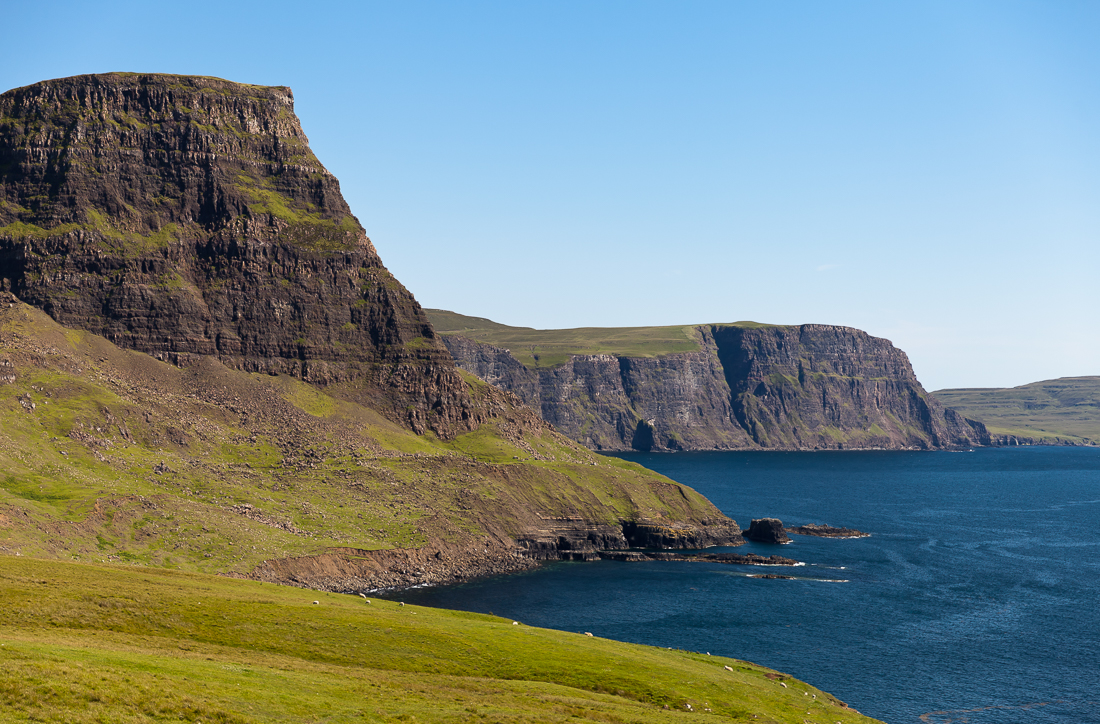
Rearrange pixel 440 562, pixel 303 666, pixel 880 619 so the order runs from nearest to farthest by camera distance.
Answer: pixel 303 666 → pixel 880 619 → pixel 440 562

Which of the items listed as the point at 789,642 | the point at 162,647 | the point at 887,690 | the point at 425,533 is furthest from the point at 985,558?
the point at 162,647

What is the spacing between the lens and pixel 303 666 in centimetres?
6794

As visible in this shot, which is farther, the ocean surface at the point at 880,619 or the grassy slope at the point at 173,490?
the grassy slope at the point at 173,490

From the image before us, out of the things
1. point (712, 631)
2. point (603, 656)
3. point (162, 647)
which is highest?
point (162, 647)

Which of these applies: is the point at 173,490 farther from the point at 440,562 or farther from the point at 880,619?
the point at 880,619

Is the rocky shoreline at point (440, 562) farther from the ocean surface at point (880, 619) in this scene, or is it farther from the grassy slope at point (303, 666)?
the grassy slope at point (303, 666)

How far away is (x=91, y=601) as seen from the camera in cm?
7400

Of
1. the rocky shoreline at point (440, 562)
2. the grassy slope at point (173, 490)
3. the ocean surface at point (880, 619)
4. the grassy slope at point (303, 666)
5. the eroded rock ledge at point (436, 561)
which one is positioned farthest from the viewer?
the rocky shoreline at point (440, 562)

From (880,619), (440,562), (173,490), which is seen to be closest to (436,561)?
(440,562)

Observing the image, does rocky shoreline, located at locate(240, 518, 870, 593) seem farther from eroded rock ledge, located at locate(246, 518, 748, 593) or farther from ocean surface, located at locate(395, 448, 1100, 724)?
ocean surface, located at locate(395, 448, 1100, 724)

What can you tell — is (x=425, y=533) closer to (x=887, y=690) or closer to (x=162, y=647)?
(x=887, y=690)

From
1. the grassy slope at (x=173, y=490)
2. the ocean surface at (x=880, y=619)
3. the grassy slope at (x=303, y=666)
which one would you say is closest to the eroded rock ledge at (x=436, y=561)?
the grassy slope at (x=173, y=490)

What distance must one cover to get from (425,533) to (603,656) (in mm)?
94599

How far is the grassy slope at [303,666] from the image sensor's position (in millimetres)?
47719
